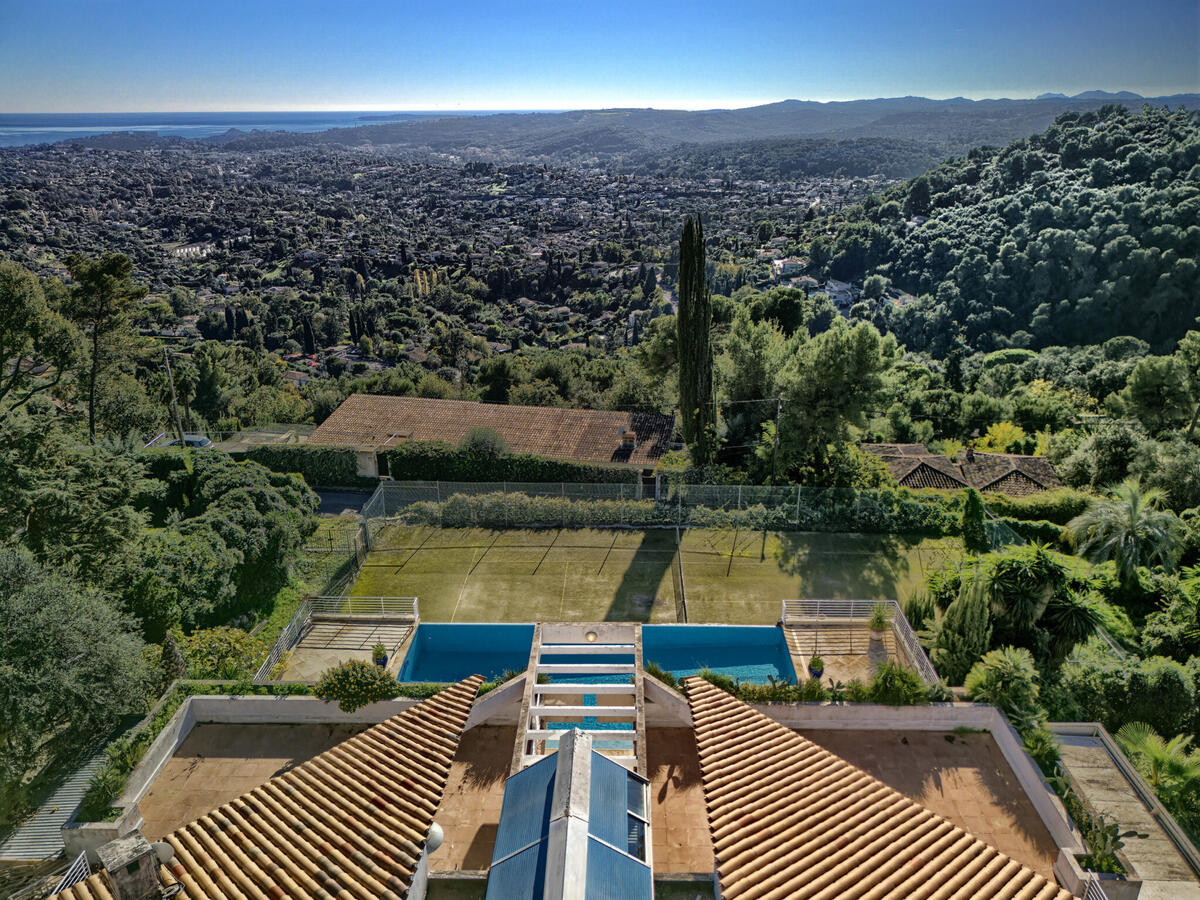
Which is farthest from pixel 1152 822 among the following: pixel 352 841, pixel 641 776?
pixel 352 841

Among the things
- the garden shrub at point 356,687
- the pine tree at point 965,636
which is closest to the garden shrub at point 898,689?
the pine tree at point 965,636

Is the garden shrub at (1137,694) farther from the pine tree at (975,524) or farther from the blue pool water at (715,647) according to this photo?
the pine tree at (975,524)

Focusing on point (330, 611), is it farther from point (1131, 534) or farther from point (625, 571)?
point (1131, 534)

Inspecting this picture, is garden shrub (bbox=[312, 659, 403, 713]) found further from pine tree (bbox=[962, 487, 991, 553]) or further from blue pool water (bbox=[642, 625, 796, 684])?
pine tree (bbox=[962, 487, 991, 553])

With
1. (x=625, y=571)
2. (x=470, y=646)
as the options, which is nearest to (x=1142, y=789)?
(x=625, y=571)

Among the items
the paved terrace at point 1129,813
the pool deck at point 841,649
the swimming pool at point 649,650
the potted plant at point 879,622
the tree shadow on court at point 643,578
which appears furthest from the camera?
the tree shadow on court at point 643,578

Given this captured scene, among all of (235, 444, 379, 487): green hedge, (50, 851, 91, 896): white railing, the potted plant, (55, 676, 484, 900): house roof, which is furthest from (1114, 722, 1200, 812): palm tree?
(235, 444, 379, 487): green hedge
